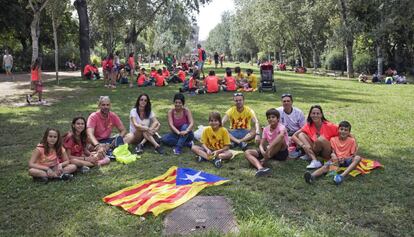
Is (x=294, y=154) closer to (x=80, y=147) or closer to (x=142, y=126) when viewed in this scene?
(x=142, y=126)

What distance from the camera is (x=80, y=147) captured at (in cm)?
673

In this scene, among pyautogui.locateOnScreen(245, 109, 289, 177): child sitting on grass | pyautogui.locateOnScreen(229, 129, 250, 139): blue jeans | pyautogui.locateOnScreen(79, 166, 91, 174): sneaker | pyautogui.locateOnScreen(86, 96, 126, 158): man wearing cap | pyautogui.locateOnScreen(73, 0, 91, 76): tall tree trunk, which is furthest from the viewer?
pyautogui.locateOnScreen(73, 0, 91, 76): tall tree trunk

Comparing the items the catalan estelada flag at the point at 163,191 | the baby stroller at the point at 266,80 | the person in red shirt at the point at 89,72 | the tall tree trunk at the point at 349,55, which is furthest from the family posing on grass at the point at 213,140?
the tall tree trunk at the point at 349,55

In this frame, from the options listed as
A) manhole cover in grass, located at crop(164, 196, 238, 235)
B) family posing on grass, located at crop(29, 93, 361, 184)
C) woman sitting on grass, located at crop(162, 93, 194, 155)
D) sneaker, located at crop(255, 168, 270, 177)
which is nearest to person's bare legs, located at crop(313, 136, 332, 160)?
family posing on grass, located at crop(29, 93, 361, 184)

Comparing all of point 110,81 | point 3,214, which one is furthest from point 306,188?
point 110,81

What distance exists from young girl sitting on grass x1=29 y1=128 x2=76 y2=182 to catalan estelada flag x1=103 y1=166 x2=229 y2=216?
4.03 feet

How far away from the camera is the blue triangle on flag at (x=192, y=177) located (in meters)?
5.73

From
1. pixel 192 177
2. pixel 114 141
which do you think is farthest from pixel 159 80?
pixel 192 177

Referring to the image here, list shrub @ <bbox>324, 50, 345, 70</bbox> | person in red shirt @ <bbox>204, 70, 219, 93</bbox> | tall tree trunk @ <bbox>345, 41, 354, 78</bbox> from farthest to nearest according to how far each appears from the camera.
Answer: shrub @ <bbox>324, 50, 345, 70</bbox> < tall tree trunk @ <bbox>345, 41, 354, 78</bbox> < person in red shirt @ <bbox>204, 70, 219, 93</bbox>

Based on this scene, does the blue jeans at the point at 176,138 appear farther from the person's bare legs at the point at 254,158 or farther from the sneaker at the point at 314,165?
the sneaker at the point at 314,165

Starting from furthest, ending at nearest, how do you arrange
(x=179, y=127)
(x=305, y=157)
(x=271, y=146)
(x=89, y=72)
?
(x=89, y=72), (x=179, y=127), (x=305, y=157), (x=271, y=146)

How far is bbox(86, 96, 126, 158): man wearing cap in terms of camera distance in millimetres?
7305

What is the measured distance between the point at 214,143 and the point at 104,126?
7.55ft

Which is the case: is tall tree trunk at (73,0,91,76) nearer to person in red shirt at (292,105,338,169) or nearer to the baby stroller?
the baby stroller
